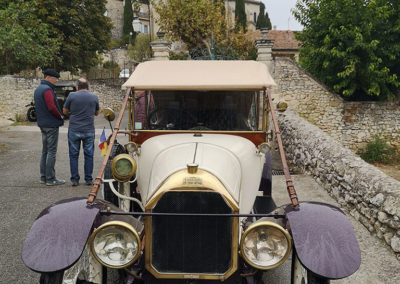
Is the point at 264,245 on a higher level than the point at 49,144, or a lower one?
lower

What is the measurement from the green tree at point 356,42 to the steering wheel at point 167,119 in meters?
11.9

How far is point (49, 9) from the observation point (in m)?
22.6

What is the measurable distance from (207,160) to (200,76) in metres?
1.28

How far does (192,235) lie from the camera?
254cm

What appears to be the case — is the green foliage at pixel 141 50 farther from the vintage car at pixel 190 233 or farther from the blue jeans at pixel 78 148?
the vintage car at pixel 190 233

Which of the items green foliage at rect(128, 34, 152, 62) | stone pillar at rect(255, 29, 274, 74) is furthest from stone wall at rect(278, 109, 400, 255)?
green foliage at rect(128, 34, 152, 62)

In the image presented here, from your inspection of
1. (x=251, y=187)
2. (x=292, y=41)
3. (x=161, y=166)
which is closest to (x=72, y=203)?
(x=161, y=166)

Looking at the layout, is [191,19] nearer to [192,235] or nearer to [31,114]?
[31,114]

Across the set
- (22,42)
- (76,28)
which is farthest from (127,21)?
(22,42)

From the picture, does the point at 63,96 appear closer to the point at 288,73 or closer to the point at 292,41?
the point at 288,73

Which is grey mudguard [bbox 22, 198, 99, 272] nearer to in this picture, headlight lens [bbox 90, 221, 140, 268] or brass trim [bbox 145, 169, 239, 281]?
headlight lens [bbox 90, 221, 140, 268]

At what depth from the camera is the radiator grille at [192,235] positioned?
100.0 inches

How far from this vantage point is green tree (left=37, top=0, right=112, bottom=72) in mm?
22469

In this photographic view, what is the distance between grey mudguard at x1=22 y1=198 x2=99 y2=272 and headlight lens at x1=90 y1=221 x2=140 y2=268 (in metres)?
0.10
